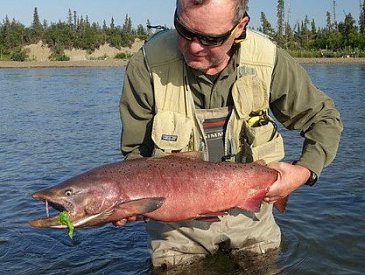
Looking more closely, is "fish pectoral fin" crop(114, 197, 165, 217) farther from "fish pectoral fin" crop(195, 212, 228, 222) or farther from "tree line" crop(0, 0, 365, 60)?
"tree line" crop(0, 0, 365, 60)

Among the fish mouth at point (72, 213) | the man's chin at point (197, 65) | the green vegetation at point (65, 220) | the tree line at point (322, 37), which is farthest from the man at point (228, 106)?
the tree line at point (322, 37)

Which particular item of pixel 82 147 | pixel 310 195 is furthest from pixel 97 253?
pixel 82 147

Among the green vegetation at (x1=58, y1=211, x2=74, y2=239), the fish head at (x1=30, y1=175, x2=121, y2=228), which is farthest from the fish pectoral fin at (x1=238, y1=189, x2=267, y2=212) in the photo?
the green vegetation at (x1=58, y1=211, x2=74, y2=239)

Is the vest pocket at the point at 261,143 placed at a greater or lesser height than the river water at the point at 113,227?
greater

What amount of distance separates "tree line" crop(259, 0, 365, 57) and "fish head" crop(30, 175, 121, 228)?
6849 cm

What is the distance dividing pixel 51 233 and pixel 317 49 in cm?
7801

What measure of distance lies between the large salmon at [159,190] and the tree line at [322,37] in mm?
67937

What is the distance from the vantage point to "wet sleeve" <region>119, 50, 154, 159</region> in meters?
3.83

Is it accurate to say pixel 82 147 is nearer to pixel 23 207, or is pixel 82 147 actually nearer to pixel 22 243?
pixel 23 207

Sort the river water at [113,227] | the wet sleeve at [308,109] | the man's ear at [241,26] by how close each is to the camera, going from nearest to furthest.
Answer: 1. the man's ear at [241,26]
2. the wet sleeve at [308,109]
3. the river water at [113,227]

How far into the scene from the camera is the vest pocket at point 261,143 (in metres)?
3.90

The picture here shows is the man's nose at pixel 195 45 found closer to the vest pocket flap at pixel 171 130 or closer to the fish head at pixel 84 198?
the vest pocket flap at pixel 171 130

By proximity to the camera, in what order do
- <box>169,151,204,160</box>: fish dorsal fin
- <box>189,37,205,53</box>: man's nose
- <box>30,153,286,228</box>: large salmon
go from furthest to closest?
<box>169,151,204,160</box>: fish dorsal fin
<box>189,37,205,53</box>: man's nose
<box>30,153,286,228</box>: large salmon

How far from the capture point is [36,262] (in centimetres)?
573
